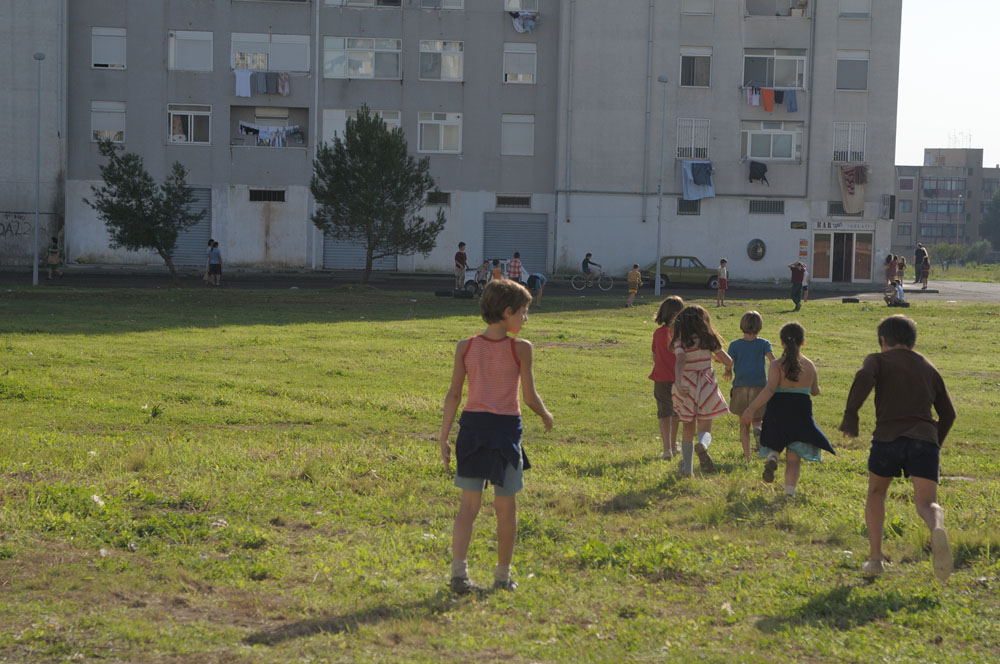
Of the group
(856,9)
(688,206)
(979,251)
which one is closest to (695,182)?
(688,206)

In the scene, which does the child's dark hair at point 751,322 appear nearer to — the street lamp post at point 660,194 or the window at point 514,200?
the street lamp post at point 660,194

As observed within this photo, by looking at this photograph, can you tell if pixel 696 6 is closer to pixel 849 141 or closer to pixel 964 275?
pixel 849 141

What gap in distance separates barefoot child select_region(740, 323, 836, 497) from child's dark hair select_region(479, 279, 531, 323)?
348cm

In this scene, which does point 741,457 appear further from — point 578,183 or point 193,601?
point 578,183

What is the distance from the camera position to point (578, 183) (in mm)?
50938

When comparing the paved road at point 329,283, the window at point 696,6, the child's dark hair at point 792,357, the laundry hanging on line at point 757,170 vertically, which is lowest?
the paved road at point 329,283

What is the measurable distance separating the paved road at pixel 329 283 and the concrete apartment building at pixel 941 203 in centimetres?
11933

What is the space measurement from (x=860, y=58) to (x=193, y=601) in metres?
50.7

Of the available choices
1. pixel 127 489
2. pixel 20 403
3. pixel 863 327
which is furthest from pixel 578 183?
pixel 127 489

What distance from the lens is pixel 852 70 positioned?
51594 mm

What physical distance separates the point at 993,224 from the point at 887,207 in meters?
118

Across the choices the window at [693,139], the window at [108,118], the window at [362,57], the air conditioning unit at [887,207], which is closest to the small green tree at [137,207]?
the window at [108,118]

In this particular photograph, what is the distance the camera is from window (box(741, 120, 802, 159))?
51500 mm

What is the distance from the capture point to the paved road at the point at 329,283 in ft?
136
